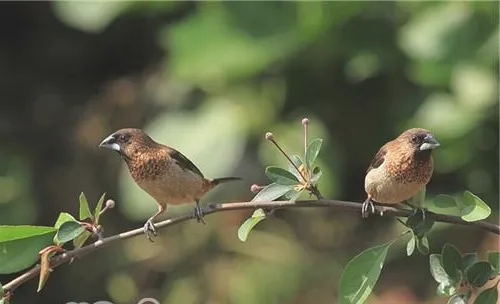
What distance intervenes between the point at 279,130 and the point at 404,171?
1903mm

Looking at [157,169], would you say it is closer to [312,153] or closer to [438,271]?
[312,153]

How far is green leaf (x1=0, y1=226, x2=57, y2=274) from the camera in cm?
103

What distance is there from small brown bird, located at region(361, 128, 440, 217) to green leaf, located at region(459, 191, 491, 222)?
5 cm

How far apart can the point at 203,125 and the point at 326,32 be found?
0.47 meters

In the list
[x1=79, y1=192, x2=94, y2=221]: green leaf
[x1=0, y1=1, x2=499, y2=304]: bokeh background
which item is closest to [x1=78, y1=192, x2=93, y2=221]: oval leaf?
[x1=79, y1=192, x2=94, y2=221]: green leaf

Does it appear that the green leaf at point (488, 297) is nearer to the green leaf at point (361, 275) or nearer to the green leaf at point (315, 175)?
the green leaf at point (361, 275)

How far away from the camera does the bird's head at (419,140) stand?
102 centimetres

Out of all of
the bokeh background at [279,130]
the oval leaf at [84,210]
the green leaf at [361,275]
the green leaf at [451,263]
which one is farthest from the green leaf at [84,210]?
the bokeh background at [279,130]

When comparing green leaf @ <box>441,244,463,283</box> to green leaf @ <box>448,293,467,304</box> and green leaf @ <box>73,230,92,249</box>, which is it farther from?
green leaf @ <box>73,230,92,249</box>

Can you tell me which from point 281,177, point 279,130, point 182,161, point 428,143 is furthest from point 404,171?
point 279,130

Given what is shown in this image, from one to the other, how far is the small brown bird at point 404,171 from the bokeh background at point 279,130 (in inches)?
65.6

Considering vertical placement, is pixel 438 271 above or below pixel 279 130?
above

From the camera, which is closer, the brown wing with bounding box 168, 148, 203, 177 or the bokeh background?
the brown wing with bounding box 168, 148, 203, 177

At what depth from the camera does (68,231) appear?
995mm
